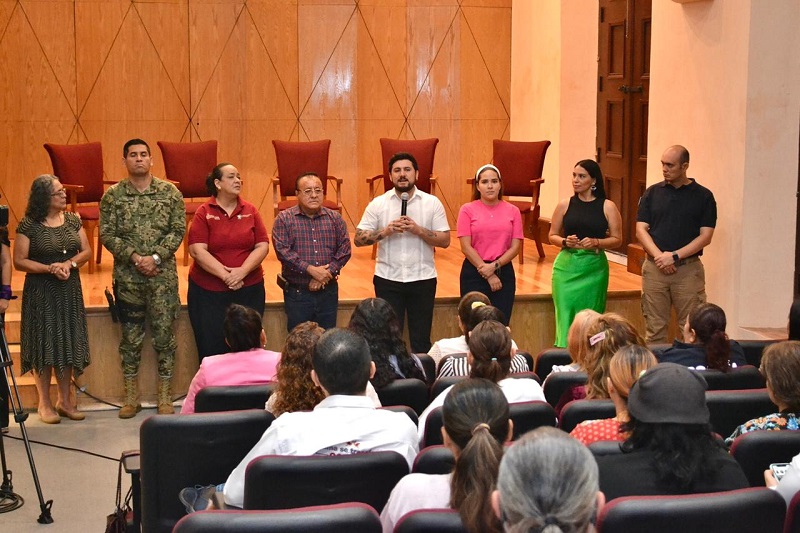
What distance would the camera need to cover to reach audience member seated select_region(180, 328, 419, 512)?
310cm

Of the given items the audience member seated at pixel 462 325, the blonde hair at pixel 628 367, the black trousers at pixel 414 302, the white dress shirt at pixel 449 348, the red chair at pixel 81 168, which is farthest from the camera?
the red chair at pixel 81 168

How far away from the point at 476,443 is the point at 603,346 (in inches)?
69.6

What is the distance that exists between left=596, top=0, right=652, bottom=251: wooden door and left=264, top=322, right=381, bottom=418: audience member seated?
5722 mm

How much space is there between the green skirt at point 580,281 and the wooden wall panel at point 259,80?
4.07 m

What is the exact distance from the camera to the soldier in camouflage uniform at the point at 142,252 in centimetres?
634

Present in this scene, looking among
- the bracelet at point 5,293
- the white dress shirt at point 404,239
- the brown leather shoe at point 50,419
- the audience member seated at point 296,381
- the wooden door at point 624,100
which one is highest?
the wooden door at point 624,100

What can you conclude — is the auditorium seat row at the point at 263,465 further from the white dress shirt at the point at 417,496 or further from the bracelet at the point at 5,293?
the bracelet at the point at 5,293

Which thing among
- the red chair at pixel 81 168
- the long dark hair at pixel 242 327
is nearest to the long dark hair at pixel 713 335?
the long dark hair at pixel 242 327

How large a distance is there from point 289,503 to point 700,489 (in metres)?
1.13

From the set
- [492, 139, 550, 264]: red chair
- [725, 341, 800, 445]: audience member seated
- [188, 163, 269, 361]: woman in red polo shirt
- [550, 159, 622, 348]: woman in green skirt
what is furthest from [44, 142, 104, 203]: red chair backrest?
[725, 341, 800, 445]: audience member seated

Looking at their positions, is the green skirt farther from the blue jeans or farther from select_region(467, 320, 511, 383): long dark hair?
select_region(467, 320, 511, 383): long dark hair

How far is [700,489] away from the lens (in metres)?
2.69

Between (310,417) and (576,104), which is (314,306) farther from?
(576,104)

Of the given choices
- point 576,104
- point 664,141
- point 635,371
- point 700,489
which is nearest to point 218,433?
point 635,371
